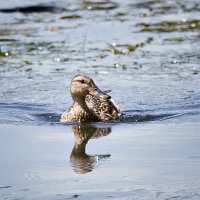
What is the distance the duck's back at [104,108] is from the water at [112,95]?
0.66ft

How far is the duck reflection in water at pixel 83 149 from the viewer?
33.6ft

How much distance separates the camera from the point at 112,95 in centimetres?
1539

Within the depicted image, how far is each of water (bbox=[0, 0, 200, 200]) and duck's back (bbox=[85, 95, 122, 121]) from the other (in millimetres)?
200

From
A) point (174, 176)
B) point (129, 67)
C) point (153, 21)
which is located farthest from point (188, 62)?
point (174, 176)

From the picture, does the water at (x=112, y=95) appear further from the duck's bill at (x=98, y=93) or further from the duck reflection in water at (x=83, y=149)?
the duck's bill at (x=98, y=93)

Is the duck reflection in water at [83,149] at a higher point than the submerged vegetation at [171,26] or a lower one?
lower

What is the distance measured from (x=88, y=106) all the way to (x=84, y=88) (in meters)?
0.42

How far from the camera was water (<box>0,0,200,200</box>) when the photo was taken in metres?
9.42

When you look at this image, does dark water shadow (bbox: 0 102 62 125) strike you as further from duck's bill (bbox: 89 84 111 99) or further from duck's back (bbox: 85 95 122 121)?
duck's bill (bbox: 89 84 111 99)

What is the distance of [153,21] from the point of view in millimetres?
21578

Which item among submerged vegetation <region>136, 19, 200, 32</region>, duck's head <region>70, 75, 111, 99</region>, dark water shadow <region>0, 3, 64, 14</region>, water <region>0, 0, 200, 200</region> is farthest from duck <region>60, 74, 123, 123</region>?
dark water shadow <region>0, 3, 64, 14</region>

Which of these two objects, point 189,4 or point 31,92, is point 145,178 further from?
point 189,4

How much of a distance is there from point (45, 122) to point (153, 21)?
8.44 metres

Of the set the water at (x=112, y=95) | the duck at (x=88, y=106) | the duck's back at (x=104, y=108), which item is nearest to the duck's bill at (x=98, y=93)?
the duck at (x=88, y=106)
